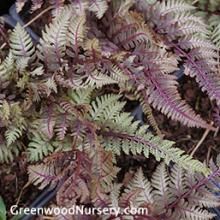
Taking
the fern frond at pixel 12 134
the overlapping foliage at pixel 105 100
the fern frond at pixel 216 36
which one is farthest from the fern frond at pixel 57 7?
the fern frond at pixel 216 36

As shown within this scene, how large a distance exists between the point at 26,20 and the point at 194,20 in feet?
1.90

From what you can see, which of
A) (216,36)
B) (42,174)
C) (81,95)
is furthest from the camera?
(216,36)

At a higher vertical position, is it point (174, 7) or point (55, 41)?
point (174, 7)

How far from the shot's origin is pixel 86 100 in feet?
5.08

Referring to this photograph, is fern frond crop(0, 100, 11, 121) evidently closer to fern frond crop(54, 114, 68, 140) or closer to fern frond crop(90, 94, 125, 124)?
fern frond crop(54, 114, 68, 140)

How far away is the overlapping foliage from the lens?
143 cm

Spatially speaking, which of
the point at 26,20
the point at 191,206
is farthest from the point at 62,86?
the point at 191,206

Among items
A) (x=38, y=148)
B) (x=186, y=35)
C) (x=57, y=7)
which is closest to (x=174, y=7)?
(x=186, y=35)

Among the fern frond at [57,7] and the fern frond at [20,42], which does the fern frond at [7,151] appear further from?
the fern frond at [57,7]

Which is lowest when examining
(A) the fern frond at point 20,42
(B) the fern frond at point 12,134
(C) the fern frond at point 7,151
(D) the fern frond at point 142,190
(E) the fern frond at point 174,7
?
(D) the fern frond at point 142,190

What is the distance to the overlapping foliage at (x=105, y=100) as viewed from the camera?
1.43m

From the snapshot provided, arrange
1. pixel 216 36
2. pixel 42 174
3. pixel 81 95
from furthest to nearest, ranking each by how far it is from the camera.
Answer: pixel 216 36, pixel 81 95, pixel 42 174

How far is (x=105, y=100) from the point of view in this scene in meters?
1.55

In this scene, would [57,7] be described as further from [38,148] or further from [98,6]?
[38,148]
